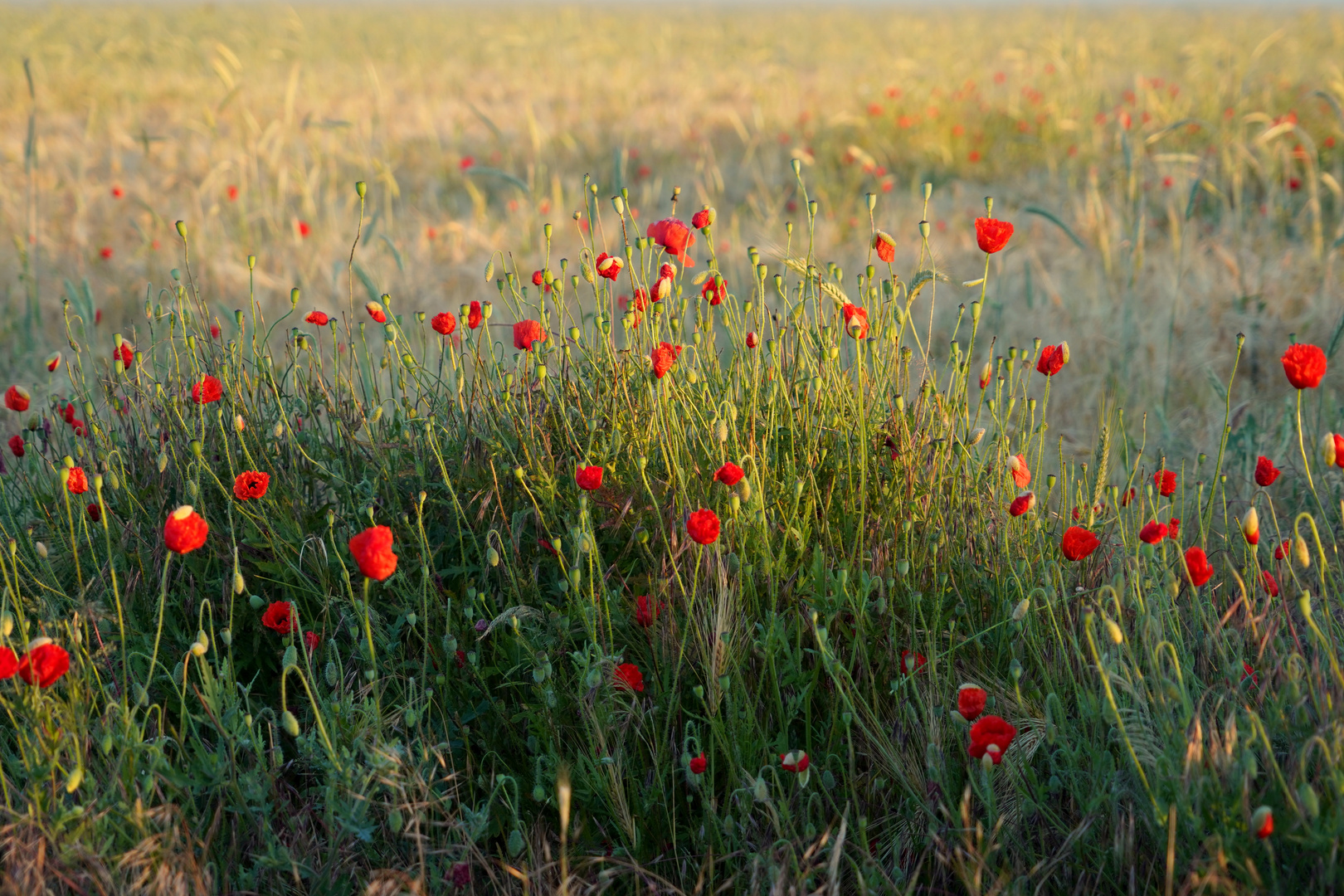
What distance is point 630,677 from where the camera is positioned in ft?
4.92

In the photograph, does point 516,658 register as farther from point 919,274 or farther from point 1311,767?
point 1311,767

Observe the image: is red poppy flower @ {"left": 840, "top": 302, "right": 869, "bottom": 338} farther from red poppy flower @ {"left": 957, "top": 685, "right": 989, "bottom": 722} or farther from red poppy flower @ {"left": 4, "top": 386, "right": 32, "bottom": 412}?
red poppy flower @ {"left": 4, "top": 386, "right": 32, "bottom": 412}

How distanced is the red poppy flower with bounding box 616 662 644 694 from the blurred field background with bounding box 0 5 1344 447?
109 cm

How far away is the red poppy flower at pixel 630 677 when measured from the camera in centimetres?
149

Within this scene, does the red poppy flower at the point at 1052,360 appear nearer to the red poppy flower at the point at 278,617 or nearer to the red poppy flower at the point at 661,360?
the red poppy flower at the point at 661,360

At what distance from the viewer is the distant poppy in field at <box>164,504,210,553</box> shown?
4.14ft

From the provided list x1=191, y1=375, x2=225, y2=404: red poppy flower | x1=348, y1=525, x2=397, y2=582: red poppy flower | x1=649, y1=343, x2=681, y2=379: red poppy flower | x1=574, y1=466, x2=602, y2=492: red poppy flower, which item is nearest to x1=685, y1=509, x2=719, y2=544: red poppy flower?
x1=574, y1=466, x2=602, y2=492: red poppy flower

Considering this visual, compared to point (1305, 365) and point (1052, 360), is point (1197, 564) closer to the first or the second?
point (1305, 365)

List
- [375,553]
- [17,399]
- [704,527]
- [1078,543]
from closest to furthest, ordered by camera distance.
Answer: [375,553]
[704,527]
[1078,543]
[17,399]

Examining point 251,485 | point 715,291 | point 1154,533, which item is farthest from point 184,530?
point 1154,533

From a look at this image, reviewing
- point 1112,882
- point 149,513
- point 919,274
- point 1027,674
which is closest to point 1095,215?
point 919,274

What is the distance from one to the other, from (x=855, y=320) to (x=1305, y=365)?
650 mm

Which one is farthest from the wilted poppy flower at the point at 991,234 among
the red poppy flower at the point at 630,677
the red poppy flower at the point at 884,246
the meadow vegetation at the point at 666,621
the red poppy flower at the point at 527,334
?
the red poppy flower at the point at 630,677

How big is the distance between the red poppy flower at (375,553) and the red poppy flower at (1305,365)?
4.03 feet
